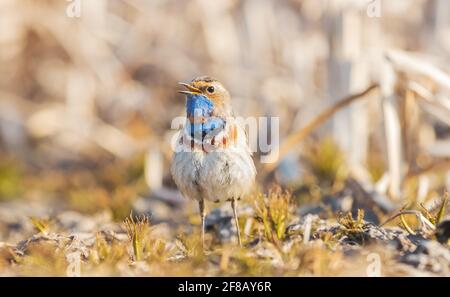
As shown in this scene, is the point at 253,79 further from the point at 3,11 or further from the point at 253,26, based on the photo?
the point at 3,11

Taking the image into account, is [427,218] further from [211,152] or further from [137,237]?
[137,237]

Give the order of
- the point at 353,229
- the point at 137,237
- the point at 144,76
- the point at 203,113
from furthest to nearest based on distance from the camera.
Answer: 1. the point at 144,76
2. the point at 203,113
3. the point at 353,229
4. the point at 137,237

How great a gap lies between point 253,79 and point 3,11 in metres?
3.43

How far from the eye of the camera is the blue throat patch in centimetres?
530

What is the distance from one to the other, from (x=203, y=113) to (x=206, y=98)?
4.4 inches

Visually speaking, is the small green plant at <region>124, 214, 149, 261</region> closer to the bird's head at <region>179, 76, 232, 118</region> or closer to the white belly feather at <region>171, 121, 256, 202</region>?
the white belly feather at <region>171, 121, 256, 202</region>

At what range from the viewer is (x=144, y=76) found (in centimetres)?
1156

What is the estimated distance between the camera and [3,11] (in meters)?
10.4

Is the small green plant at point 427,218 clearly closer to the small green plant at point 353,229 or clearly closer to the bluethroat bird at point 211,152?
the small green plant at point 353,229

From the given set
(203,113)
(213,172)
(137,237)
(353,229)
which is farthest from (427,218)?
(137,237)

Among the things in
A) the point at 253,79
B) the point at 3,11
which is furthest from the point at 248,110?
the point at 3,11

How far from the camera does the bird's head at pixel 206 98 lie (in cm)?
538

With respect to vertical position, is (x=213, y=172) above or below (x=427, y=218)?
above
